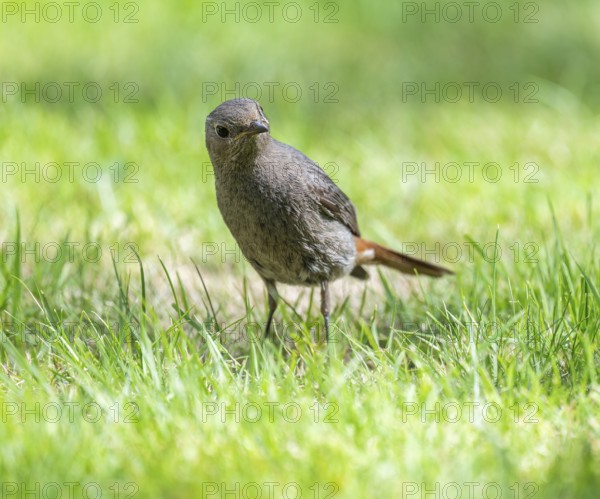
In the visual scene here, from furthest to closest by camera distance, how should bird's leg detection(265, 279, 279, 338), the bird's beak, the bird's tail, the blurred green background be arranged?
the blurred green background → the bird's tail → bird's leg detection(265, 279, 279, 338) → the bird's beak

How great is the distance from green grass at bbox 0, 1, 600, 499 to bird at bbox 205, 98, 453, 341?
0.74ft

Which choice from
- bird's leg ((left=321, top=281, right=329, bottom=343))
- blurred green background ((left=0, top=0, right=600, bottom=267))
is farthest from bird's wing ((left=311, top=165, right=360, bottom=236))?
blurred green background ((left=0, top=0, right=600, bottom=267))

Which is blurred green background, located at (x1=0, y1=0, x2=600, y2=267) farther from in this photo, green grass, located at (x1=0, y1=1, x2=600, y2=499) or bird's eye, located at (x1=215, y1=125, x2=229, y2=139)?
bird's eye, located at (x1=215, y1=125, x2=229, y2=139)

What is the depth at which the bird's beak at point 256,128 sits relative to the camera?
12.4 ft

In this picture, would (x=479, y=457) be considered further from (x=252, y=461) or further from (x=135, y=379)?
(x=135, y=379)

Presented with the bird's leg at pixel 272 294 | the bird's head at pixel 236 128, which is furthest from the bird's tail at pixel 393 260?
the bird's head at pixel 236 128

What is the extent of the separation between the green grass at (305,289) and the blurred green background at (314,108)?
25 millimetres

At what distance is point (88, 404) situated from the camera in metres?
3.12

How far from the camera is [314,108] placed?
752 centimetres

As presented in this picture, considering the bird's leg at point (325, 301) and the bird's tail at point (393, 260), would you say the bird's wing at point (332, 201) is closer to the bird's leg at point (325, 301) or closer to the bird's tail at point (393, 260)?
the bird's tail at point (393, 260)

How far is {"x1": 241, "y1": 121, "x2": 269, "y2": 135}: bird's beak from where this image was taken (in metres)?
3.77

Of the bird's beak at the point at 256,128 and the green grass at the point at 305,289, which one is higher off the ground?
the bird's beak at the point at 256,128

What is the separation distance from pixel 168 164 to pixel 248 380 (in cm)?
296

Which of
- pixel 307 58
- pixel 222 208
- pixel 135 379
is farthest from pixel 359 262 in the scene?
pixel 307 58
